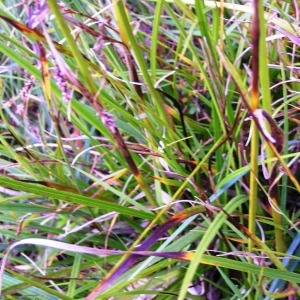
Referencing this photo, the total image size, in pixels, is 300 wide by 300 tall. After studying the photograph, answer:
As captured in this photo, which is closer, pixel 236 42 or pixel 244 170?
pixel 244 170

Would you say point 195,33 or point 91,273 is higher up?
point 195,33

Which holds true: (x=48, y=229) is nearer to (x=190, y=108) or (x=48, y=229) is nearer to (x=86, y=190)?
(x=86, y=190)

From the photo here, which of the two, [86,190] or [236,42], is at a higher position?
[236,42]

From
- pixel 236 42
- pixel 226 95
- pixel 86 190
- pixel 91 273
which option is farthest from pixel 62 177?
pixel 236 42

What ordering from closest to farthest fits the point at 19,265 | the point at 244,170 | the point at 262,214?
the point at 244,170
the point at 262,214
the point at 19,265

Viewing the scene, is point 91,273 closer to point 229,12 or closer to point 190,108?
point 190,108

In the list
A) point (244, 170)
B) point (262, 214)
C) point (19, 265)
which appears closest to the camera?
point (244, 170)

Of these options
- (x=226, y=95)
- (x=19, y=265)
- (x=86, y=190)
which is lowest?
(x=19, y=265)

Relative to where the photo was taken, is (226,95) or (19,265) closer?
(226,95)
